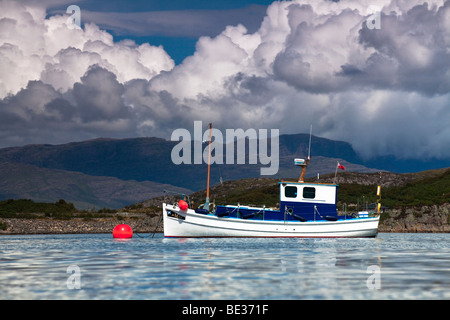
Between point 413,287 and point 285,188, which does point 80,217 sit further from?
point 413,287

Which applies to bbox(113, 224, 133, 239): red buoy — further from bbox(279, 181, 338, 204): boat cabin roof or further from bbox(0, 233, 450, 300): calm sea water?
bbox(0, 233, 450, 300): calm sea water

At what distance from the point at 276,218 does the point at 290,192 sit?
3302 millimetres

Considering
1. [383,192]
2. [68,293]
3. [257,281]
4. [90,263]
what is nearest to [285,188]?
[90,263]

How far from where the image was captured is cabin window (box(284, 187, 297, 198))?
61.7 m

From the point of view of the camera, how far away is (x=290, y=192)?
61.9 metres

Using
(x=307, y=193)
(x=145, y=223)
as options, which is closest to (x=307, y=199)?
(x=307, y=193)

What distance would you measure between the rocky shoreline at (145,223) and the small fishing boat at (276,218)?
3730 centimetres

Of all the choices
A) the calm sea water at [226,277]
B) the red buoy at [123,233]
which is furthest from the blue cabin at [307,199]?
the calm sea water at [226,277]

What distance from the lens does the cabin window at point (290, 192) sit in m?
61.7

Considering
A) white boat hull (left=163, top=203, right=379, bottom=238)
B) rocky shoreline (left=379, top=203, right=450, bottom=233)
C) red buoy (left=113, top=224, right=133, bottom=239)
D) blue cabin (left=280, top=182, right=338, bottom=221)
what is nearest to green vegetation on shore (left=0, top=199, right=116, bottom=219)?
red buoy (left=113, top=224, right=133, bottom=239)

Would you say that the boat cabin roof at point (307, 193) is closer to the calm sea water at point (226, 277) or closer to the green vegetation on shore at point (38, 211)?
the calm sea water at point (226, 277)

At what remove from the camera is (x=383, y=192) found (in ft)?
515

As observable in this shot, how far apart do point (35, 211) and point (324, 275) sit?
101 meters

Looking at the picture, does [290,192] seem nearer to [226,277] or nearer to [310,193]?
[310,193]
